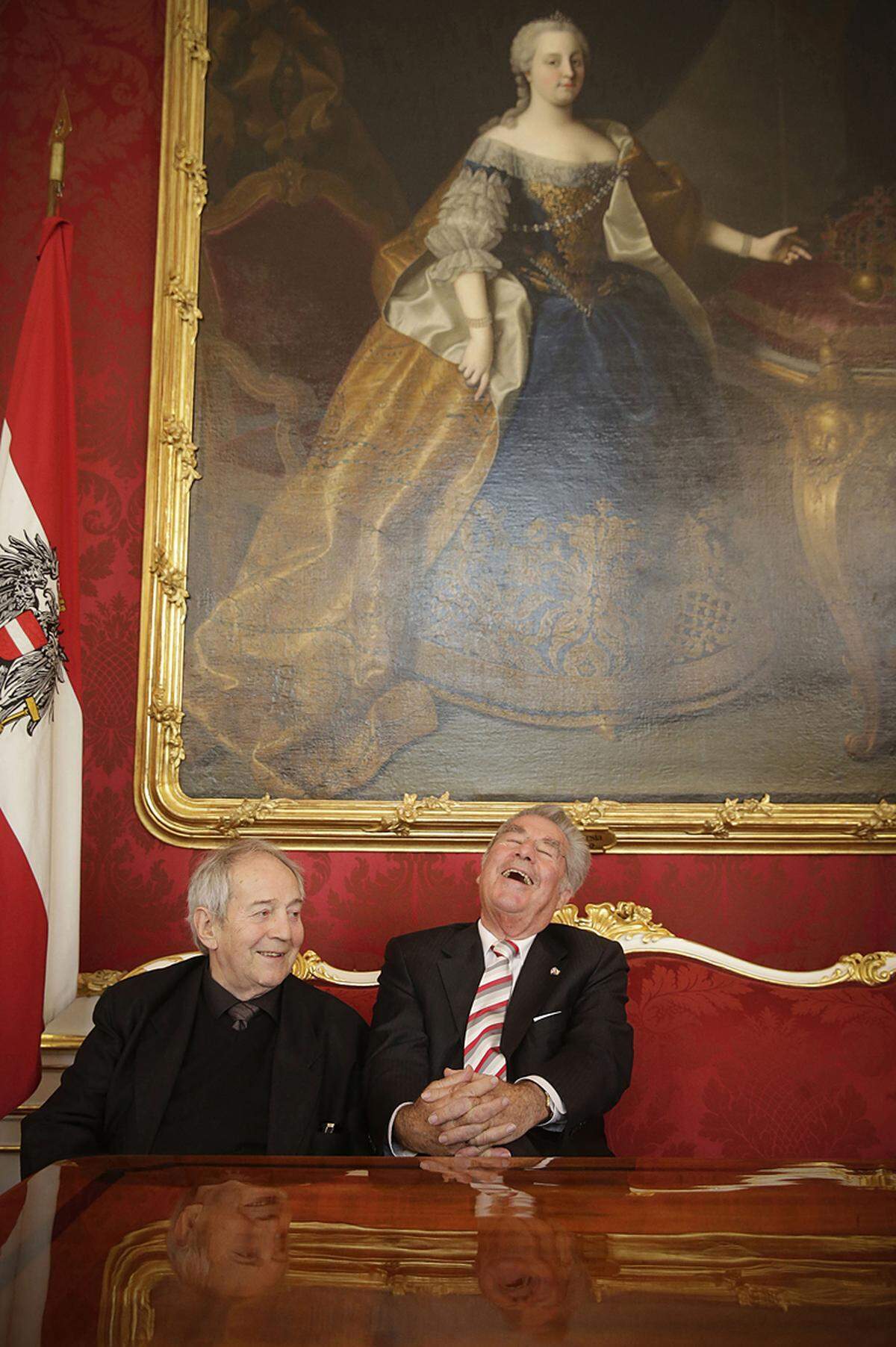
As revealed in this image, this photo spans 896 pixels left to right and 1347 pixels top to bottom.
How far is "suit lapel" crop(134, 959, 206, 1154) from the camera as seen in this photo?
A: 2.66 meters

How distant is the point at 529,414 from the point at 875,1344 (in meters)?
3.23

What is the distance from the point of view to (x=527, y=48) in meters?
4.19

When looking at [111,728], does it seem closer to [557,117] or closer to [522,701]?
[522,701]

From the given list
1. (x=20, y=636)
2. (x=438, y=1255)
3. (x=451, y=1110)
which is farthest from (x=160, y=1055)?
(x=438, y=1255)

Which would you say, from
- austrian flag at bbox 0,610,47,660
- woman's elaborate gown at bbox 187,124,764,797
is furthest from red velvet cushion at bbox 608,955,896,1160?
austrian flag at bbox 0,610,47,660

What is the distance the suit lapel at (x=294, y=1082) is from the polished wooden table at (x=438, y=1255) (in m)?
0.92

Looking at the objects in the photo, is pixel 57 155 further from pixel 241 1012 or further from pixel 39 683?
pixel 241 1012

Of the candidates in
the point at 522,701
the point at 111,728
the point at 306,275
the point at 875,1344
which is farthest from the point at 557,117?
the point at 875,1344

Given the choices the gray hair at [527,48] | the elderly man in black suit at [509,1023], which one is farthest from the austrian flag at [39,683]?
the gray hair at [527,48]

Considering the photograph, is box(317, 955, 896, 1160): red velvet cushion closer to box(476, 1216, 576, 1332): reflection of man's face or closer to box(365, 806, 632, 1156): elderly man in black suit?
box(365, 806, 632, 1156): elderly man in black suit

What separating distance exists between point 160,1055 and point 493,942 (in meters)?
0.90

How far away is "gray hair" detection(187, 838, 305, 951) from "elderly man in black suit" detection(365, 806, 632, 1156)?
440 mm

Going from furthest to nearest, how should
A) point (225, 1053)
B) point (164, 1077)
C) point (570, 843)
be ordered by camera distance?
point (570, 843)
point (225, 1053)
point (164, 1077)

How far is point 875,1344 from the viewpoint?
3.61ft
